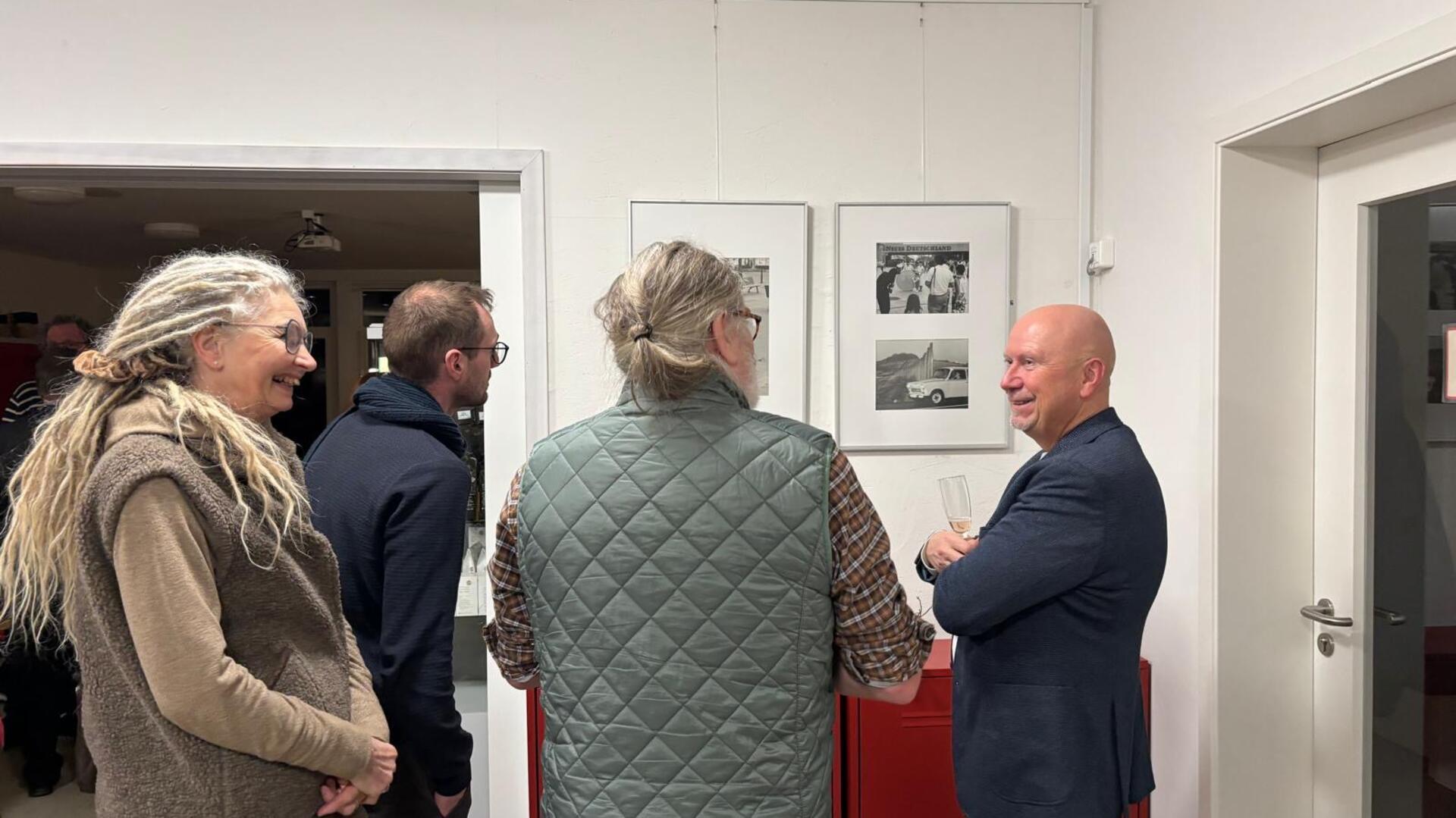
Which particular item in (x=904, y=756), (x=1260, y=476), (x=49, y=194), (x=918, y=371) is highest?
(x=49, y=194)

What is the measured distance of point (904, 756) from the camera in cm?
229

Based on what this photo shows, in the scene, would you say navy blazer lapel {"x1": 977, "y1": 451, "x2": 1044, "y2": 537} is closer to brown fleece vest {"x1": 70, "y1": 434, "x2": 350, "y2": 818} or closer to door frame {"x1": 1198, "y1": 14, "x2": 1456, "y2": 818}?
door frame {"x1": 1198, "y1": 14, "x2": 1456, "y2": 818}

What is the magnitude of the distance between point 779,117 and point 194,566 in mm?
2008

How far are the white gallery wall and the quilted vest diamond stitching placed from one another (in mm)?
1361

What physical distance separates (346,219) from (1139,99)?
2.29 metres

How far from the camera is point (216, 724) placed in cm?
108

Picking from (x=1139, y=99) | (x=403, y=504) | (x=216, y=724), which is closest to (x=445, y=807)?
(x=403, y=504)

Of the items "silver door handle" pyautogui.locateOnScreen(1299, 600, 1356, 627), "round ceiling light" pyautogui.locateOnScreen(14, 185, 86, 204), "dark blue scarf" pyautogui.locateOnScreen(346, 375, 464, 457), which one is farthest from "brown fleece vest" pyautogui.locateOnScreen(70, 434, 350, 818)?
"silver door handle" pyautogui.locateOnScreen(1299, 600, 1356, 627)

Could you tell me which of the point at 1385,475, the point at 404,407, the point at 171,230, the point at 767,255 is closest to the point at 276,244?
the point at 171,230

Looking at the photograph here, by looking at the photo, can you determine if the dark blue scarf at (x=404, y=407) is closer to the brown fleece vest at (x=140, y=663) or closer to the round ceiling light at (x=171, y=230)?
the brown fleece vest at (x=140, y=663)

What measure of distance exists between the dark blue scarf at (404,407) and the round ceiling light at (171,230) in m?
1.36

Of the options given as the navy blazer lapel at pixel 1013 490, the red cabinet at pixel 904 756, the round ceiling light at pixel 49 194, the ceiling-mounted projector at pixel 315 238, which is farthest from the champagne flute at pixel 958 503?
the round ceiling light at pixel 49 194

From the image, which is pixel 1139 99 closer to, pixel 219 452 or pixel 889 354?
pixel 889 354

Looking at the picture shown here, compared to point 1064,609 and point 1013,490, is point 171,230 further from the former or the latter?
point 1064,609
